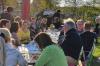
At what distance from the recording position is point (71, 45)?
909cm

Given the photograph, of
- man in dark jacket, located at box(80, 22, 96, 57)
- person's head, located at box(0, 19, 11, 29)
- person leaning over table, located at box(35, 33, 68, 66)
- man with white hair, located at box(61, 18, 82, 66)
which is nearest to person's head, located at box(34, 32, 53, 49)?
person leaning over table, located at box(35, 33, 68, 66)

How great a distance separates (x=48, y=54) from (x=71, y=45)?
7.30 ft

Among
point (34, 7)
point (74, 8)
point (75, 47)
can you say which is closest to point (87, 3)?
point (74, 8)

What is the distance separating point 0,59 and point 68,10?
38.1 metres

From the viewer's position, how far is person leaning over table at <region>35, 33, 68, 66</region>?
6918 millimetres

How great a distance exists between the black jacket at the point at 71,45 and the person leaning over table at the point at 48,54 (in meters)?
1.82

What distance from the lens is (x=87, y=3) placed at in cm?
4681

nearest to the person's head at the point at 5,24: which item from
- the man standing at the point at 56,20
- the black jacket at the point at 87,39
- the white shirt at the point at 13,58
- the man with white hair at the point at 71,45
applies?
the black jacket at the point at 87,39

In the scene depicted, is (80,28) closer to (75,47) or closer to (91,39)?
(91,39)

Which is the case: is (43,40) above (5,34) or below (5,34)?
above

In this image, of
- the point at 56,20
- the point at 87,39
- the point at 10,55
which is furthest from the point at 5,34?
the point at 56,20

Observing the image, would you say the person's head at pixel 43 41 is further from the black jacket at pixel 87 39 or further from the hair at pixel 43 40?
the black jacket at pixel 87 39

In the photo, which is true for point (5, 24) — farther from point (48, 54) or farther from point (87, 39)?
point (48, 54)

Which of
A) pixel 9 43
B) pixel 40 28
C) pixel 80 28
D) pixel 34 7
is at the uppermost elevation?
pixel 9 43
